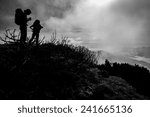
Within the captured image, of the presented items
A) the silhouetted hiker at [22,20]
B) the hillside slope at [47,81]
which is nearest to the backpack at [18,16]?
the silhouetted hiker at [22,20]

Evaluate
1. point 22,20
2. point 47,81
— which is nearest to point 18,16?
point 22,20

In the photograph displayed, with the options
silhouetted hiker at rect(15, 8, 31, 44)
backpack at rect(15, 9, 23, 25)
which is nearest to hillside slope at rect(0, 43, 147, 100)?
silhouetted hiker at rect(15, 8, 31, 44)

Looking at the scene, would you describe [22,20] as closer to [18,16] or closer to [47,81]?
[18,16]

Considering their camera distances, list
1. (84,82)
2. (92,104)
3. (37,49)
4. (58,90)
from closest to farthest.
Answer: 1. (92,104)
2. (58,90)
3. (84,82)
4. (37,49)

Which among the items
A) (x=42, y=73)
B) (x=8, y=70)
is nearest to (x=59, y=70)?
(x=42, y=73)

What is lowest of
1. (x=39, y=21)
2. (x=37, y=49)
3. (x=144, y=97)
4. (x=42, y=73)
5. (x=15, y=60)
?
(x=144, y=97)

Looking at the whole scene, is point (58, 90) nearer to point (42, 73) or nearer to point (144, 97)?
point (42, 73)

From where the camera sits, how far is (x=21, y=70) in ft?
23.4

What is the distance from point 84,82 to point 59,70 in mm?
1290

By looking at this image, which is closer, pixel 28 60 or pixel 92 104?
pixel 92 104

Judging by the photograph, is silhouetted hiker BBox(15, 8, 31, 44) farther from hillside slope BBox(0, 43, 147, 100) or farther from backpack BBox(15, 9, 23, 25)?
hillside slope BBox(0, 43, 147, 100)

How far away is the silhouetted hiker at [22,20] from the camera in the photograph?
7604mm

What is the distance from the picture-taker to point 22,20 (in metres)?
7.74

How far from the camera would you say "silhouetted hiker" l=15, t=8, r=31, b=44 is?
7.60m
